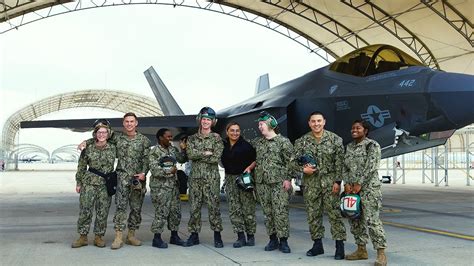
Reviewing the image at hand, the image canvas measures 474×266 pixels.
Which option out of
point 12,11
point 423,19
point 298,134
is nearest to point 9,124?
point 12,11

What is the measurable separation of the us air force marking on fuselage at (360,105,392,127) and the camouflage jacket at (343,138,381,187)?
2.74m

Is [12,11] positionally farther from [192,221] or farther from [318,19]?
[192,221]

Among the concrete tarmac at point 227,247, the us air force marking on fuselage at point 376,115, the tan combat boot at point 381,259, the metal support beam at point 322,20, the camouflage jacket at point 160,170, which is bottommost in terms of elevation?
the concrete tarmac at point 227,247

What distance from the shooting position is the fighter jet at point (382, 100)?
6.93 meters

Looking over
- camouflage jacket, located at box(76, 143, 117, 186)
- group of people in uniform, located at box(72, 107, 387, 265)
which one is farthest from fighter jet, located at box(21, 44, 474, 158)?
camouflage jacket, located at box(76, 143, 117, 186)

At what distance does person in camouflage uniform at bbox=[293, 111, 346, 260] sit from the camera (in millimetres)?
5090

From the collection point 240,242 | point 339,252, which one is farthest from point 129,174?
point 339,252

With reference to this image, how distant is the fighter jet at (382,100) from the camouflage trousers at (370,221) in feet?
9.35

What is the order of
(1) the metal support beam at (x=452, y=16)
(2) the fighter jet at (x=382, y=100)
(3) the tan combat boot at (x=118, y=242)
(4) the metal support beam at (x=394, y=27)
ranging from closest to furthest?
(3) the tan combat boot at (x=118, y=242), (2) the fighter jet at (x=382, y=100), (1) the metal support beam at (x=452, y=16), (4) the metal support beam at (x=394, y=27)

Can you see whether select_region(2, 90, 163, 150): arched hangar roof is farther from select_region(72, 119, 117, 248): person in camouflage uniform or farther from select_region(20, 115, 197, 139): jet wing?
select_region(72, 119, 117, 248): person in camouflage uniform

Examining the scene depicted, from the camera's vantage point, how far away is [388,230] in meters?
6.75

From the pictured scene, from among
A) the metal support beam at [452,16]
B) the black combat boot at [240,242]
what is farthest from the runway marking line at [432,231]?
the metal support beam at [452,16]

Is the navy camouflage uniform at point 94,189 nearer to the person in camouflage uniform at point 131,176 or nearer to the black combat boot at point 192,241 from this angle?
the person in camouflage uniform at point 131,176

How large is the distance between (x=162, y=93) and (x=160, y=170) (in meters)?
12.4
